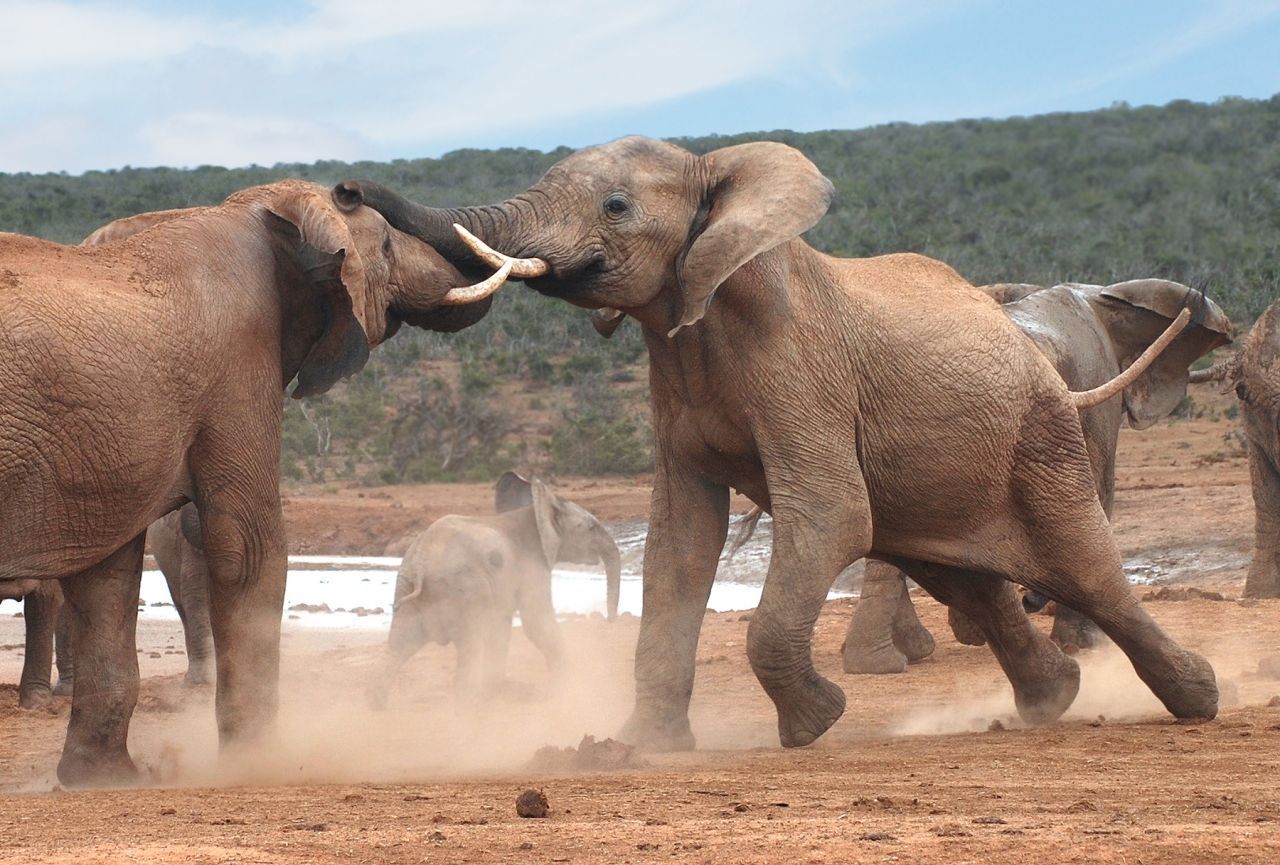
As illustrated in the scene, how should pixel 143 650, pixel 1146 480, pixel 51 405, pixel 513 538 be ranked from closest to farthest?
pixel 51 405 → pixel 513 538 → pixel 143 650 → pixel 1146 480

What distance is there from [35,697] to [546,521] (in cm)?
380

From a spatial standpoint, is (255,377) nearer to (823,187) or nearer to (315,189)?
(315,189)

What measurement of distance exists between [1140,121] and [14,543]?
5925 cm

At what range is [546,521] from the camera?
13.3 meters

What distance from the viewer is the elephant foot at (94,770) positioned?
7250 millimetres

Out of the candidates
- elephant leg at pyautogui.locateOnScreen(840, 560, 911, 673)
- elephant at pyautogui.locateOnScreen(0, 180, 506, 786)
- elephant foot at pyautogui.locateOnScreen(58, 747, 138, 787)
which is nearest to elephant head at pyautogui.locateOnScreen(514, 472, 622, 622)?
elephant leg at pyautogui.locateOnScreen(840, 560, 911, 673)

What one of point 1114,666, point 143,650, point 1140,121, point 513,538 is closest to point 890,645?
point 1114,666

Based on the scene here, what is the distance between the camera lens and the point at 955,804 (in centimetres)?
542

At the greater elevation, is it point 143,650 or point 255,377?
point 255,377

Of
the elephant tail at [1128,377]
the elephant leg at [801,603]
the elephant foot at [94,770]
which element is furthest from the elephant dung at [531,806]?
the elephant tail at [1128,377]

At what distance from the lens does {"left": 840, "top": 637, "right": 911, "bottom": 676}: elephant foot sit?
11086mm

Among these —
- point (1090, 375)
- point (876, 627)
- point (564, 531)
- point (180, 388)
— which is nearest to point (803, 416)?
point (180, 388)

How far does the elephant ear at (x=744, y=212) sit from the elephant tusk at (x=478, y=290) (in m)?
0.71

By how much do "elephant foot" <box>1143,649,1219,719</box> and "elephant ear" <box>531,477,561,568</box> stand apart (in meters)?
5.73
